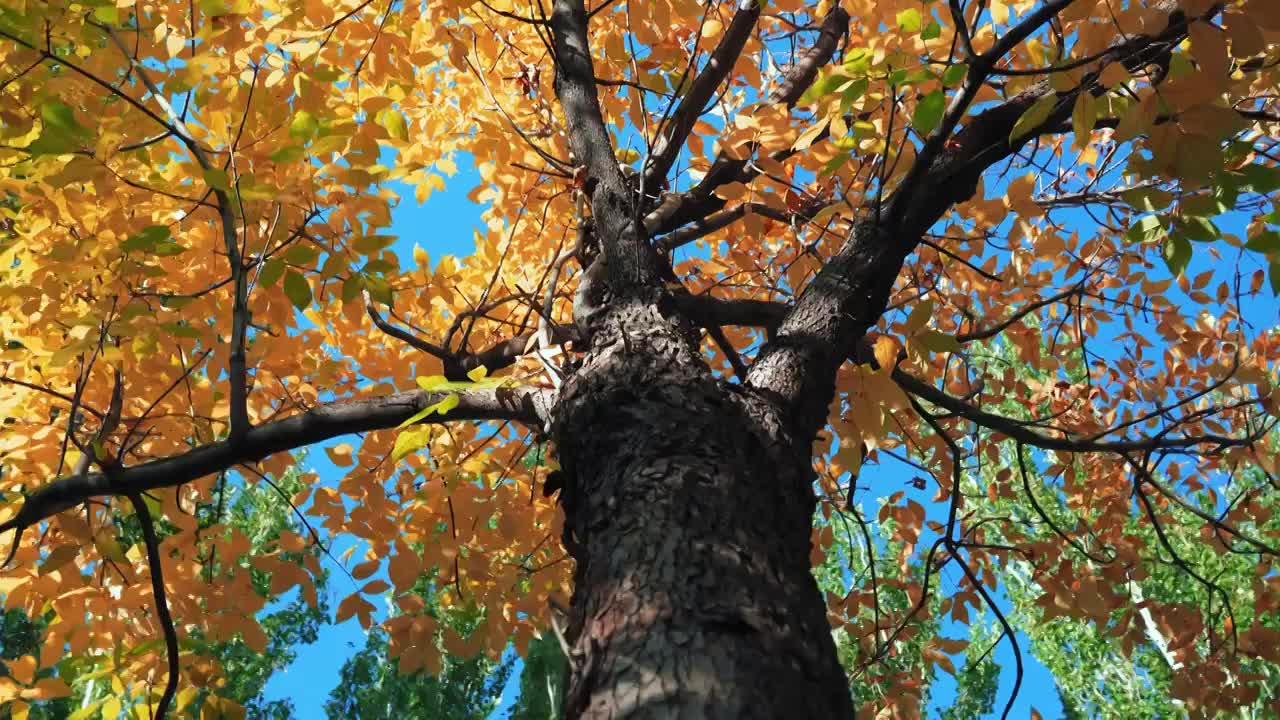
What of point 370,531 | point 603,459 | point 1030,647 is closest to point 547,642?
point 1030,647

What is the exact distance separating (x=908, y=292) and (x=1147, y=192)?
3.08m

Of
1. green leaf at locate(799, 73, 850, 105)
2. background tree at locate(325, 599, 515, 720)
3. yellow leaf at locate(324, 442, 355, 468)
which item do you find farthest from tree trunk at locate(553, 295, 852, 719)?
background tree at locate(325, 599, 515, 720)

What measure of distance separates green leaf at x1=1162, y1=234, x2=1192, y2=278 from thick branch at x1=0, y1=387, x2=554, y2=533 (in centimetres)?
143

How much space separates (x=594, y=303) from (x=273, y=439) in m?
0.89

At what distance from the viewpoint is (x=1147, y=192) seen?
181 cm

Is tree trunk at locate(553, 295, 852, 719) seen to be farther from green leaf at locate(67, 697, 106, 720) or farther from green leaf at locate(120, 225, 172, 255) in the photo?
green leaf at locate(67, 697, 106, 720)

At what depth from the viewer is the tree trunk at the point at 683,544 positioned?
118 centimetres

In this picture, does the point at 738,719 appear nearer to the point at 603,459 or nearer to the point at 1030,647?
the point at 603,459

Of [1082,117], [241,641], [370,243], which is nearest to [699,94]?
[370,243]

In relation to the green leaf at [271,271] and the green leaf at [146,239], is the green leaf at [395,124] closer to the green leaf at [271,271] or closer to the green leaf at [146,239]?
the green leaf at [271,271]

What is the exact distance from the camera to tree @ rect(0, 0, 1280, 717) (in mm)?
1495

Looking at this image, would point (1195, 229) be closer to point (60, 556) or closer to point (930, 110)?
point (930, 110)

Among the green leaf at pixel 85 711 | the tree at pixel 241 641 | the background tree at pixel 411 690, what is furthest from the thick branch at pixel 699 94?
the background tree at pixel 411 690

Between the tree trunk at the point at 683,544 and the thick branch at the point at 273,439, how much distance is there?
34 centimetres
